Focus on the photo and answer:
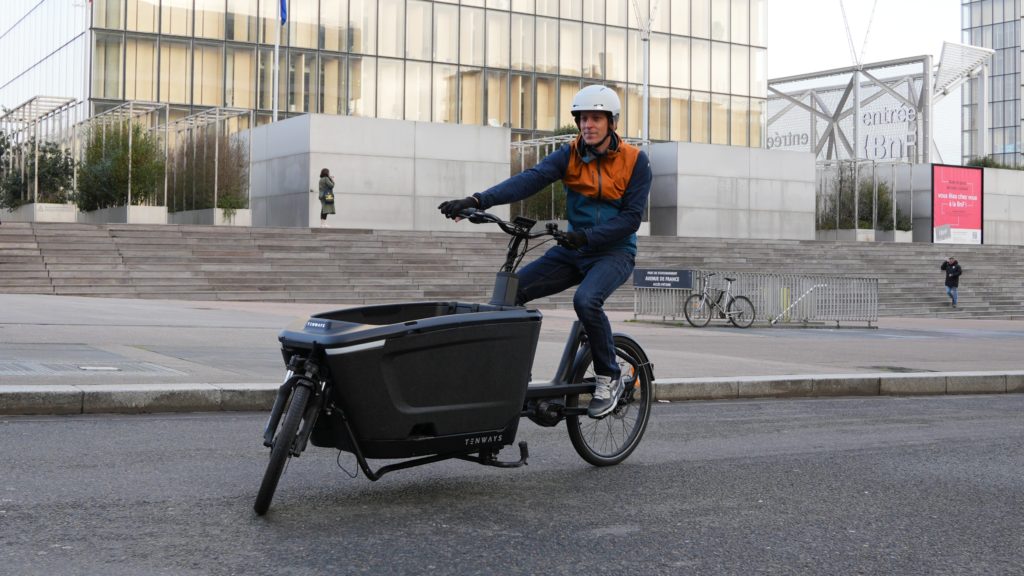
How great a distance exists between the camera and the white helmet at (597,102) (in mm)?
5891

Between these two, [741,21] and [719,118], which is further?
[741,21]

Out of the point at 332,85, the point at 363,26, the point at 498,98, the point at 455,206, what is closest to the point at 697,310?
the point at 455,206

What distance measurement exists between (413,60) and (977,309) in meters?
30.4

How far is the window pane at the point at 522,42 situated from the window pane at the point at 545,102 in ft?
3.47

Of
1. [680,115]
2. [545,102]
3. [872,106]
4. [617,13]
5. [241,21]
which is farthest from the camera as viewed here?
[872,106]

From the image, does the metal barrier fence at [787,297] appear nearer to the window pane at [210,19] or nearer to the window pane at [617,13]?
the window pane at [210,19]

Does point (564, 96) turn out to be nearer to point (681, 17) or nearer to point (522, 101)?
point (522, 101)

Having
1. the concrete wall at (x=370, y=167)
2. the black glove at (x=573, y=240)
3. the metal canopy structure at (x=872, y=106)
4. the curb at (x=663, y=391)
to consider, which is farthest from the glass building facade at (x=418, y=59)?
the black glove at (x=573, y=240)

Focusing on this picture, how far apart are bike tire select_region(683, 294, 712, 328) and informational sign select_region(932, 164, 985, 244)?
35937 millimetres

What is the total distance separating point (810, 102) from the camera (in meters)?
73.4

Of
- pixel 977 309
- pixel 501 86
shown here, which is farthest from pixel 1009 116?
pixel 977 309

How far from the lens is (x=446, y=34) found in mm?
55562

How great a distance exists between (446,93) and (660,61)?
1196cm

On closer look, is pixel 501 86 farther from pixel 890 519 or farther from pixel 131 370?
pixel 890 519
